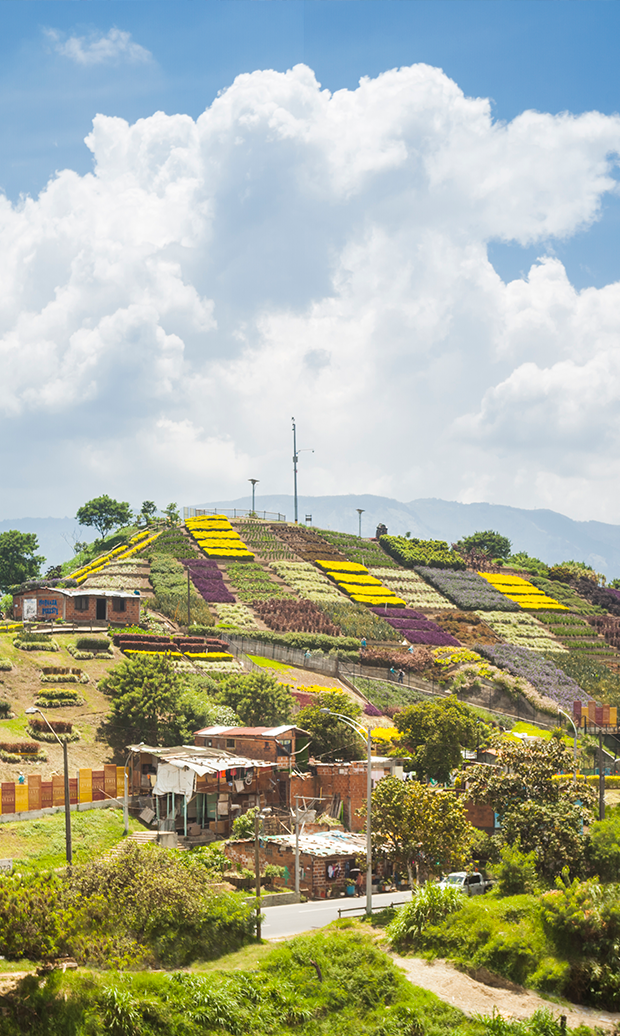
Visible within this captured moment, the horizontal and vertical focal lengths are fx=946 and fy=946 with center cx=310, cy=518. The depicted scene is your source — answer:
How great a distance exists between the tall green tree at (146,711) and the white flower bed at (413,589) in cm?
4610

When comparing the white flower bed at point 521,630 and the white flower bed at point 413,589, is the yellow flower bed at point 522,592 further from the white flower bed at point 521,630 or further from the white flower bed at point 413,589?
the white flower bed at point 413,589

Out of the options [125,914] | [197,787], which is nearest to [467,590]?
[197,787]

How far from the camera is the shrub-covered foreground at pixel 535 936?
27.4 m

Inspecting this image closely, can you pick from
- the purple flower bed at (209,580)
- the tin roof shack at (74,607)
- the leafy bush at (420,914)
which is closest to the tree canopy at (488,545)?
the purple flower bed at (209,580)

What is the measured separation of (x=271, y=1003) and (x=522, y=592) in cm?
8902

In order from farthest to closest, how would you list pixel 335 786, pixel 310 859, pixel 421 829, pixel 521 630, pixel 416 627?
pixel 521 630, pixel 416 627, pixel 335 786, pixel 310 859, pixel 421 829

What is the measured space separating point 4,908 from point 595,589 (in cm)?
10299

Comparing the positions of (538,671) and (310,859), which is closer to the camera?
(310,859)

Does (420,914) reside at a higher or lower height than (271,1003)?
higher

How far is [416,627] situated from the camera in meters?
89.2

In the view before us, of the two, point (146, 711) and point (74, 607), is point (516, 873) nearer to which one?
point (146, 711)

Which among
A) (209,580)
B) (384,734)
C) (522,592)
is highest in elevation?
(209,580)

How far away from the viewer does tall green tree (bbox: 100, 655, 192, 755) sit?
5350cm

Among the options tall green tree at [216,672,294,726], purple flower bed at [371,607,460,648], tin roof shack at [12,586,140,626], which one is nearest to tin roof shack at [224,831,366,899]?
tall green tree at [216,672,294,726]
